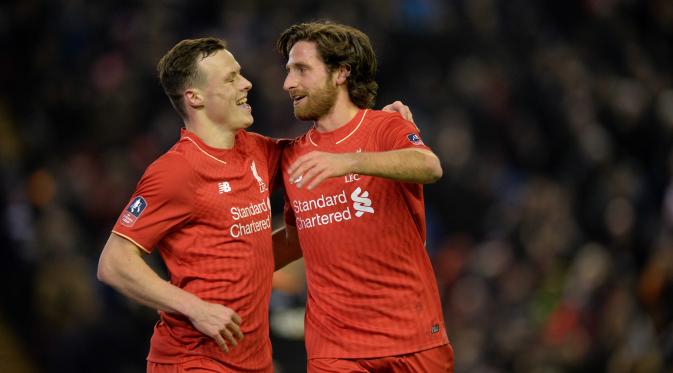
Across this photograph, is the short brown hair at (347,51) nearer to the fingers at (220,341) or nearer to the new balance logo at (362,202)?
the new balance logo at (362,202)

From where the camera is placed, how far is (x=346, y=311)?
5301 millimetres

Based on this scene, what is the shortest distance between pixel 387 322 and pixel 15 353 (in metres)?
4.89

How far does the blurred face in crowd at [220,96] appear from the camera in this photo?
5344mm

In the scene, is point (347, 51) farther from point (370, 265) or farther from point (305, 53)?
point (370, 265)

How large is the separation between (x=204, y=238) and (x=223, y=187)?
10.1 inches

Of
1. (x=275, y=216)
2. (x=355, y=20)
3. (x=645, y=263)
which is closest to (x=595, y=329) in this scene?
(x=645, y=263)

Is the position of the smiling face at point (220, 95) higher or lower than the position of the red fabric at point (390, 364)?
higher

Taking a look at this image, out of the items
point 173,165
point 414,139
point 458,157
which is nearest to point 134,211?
point 173,165

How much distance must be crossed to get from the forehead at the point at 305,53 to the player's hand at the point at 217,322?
4.47 feet

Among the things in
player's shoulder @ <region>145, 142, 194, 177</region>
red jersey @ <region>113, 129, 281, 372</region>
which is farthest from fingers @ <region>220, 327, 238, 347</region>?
player's shoulder @ <region>145, 142, 194, 177</region>

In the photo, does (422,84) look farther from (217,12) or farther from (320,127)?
(320,127)

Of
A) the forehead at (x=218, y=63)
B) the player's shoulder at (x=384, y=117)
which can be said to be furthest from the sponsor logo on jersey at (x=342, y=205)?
the forehead at (x=218, y=63)

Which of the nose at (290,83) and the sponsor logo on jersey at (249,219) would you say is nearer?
the sponsor logo on jersey at (249,219)

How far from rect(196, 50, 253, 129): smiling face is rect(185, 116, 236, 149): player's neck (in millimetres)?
27
